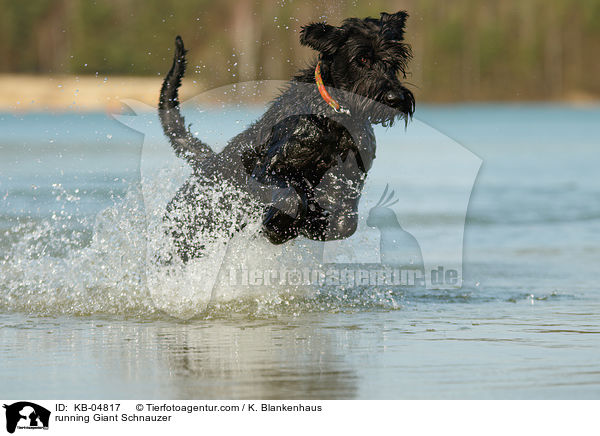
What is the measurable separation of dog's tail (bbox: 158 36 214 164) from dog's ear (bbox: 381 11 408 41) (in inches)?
74.8

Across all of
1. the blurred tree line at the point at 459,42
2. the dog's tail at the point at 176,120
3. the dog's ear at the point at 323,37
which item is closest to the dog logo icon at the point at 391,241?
the dog's tail at the point at 176,120

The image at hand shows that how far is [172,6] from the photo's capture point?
74.8 m

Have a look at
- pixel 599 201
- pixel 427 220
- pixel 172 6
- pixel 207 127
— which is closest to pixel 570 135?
pixel 599 201

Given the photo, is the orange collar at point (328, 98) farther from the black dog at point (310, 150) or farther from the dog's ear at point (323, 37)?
the dog's ear at point (323, 37)

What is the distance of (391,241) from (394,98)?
143 inches

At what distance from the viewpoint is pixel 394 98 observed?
21.3 ft

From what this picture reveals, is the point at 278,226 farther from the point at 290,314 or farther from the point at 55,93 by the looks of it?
the point at 55,93

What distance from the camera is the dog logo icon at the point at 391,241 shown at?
8.82 metres

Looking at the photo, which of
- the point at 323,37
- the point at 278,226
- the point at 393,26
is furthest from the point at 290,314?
the point at 393,26

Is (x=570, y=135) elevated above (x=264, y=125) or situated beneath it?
elevated above

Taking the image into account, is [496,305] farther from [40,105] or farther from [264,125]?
[40,105]

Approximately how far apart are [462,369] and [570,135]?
94.9ft
